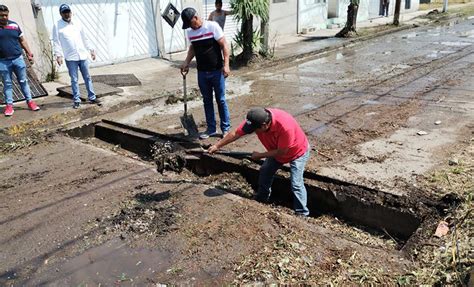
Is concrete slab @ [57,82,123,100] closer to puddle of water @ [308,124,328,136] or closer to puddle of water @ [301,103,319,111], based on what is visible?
puddle of water @ [301,103,319,111]

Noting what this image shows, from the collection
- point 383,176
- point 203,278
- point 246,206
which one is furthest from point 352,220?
point 203,278

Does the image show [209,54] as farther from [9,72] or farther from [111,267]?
[9,72]

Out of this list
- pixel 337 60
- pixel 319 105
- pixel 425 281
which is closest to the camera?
pixel 425 281

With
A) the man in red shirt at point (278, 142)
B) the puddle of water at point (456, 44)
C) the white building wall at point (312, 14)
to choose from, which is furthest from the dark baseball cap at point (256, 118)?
the white building wall at point (312, 14)

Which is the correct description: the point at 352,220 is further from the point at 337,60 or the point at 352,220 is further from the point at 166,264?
the point at 337,60

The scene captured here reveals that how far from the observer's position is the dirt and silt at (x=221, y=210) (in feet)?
11.2

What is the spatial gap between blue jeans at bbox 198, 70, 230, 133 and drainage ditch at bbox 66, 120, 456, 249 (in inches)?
18.3

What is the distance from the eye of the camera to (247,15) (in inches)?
449

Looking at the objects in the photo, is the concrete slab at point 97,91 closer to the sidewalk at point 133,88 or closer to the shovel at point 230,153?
the sidewalk at point 133,88

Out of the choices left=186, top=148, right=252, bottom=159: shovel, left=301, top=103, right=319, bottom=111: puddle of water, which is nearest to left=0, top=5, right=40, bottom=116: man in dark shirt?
left=186, top=148, right=252, bottom=159: shovel

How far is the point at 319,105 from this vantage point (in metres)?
7.64

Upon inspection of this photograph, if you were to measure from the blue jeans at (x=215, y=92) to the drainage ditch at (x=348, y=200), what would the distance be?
46 centimetres

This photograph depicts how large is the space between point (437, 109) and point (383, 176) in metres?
3.09

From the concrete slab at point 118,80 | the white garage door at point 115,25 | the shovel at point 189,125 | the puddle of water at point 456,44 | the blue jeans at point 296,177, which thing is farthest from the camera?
the puddle of water at point 456,44
